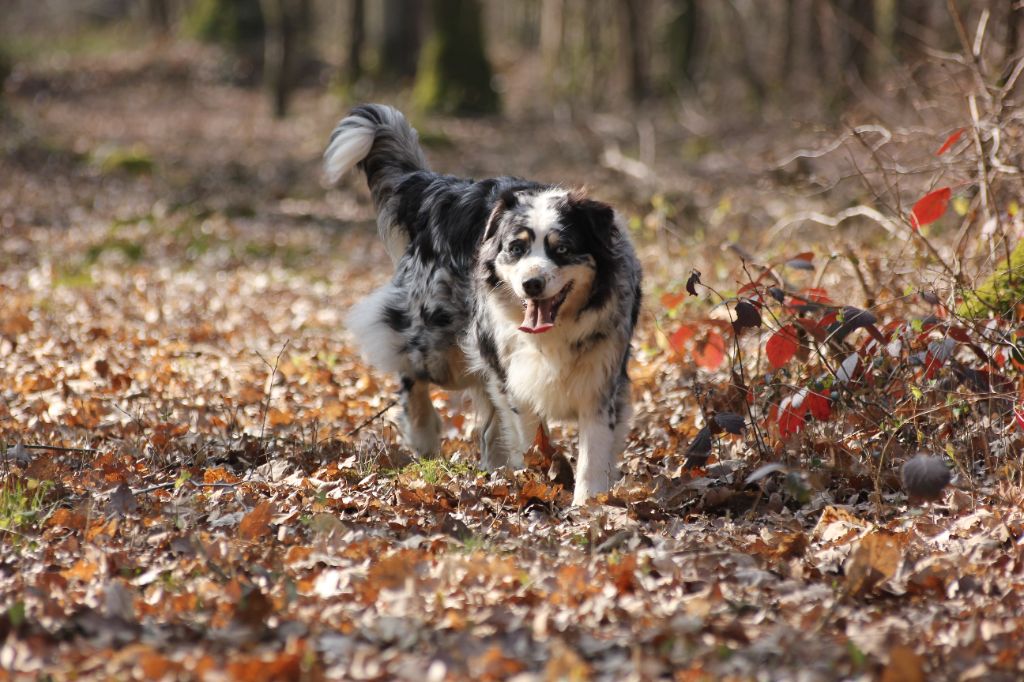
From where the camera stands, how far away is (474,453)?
718 cm

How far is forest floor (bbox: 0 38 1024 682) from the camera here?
3670mm

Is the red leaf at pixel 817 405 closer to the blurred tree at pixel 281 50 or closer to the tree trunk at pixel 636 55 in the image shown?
the blurred tree at pixel 281 50

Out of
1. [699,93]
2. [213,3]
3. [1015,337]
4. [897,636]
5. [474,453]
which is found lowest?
[474,453]

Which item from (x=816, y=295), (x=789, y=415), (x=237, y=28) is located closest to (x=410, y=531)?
(x=789, y=415)

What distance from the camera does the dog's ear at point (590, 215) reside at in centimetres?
566

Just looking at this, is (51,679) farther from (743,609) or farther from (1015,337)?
(1015,337)

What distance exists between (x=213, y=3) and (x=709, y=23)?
17058 millimetres

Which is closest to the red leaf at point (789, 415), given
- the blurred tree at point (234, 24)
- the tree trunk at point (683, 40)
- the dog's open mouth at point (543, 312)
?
the dog's open mouth at point (543, 312)

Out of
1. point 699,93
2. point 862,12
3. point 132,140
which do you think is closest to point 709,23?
point 699,93

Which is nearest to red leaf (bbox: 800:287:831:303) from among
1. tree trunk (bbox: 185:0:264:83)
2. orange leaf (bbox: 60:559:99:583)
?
orange leaf (bbox: 60:559:99:583)

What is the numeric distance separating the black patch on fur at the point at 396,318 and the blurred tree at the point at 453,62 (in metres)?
17.1

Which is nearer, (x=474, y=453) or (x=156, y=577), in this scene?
(x=156, y=577)

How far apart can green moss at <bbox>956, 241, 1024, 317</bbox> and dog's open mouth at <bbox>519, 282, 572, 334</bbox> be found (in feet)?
7.43

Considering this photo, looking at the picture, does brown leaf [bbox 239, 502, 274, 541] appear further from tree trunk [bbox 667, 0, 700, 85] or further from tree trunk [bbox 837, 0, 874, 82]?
tree trunk [bbox 667, 0, 700, 85]
